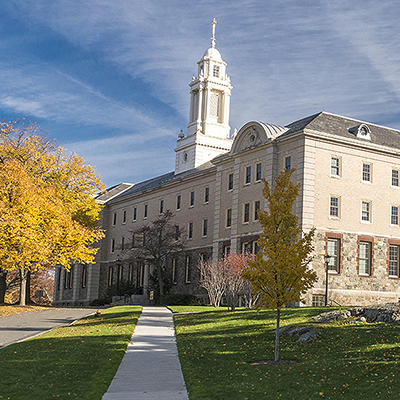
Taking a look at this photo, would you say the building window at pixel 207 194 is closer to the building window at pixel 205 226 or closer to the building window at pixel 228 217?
the building window at pixel 205 226

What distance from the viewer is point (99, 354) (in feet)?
53.1

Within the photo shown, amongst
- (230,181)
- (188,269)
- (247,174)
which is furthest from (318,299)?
(188,269)

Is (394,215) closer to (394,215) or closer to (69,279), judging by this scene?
(394,215)

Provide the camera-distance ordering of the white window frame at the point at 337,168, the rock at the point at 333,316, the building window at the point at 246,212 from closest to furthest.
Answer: the rock at the point at 333,316
the white window frame at the point at 337,168
the building window at the point at 246,212

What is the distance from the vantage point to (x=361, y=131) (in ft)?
135

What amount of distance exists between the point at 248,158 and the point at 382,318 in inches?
961

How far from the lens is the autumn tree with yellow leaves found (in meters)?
36.4

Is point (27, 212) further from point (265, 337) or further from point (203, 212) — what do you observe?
point (265, 337)

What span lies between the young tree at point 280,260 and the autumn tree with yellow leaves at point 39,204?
2299 centimetres

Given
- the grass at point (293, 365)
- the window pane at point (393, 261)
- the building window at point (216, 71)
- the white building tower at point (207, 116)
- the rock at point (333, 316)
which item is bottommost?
the grass at point (293, 365)

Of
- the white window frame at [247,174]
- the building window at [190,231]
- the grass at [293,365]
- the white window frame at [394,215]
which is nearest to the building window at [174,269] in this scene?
the building window at [190,231]

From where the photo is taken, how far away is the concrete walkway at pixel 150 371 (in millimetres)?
11484

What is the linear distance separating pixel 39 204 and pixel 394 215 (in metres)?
24.0

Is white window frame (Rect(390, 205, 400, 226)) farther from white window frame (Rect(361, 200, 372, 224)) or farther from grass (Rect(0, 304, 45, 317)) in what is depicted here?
grass (Rect(0, 304, 45, 317))
